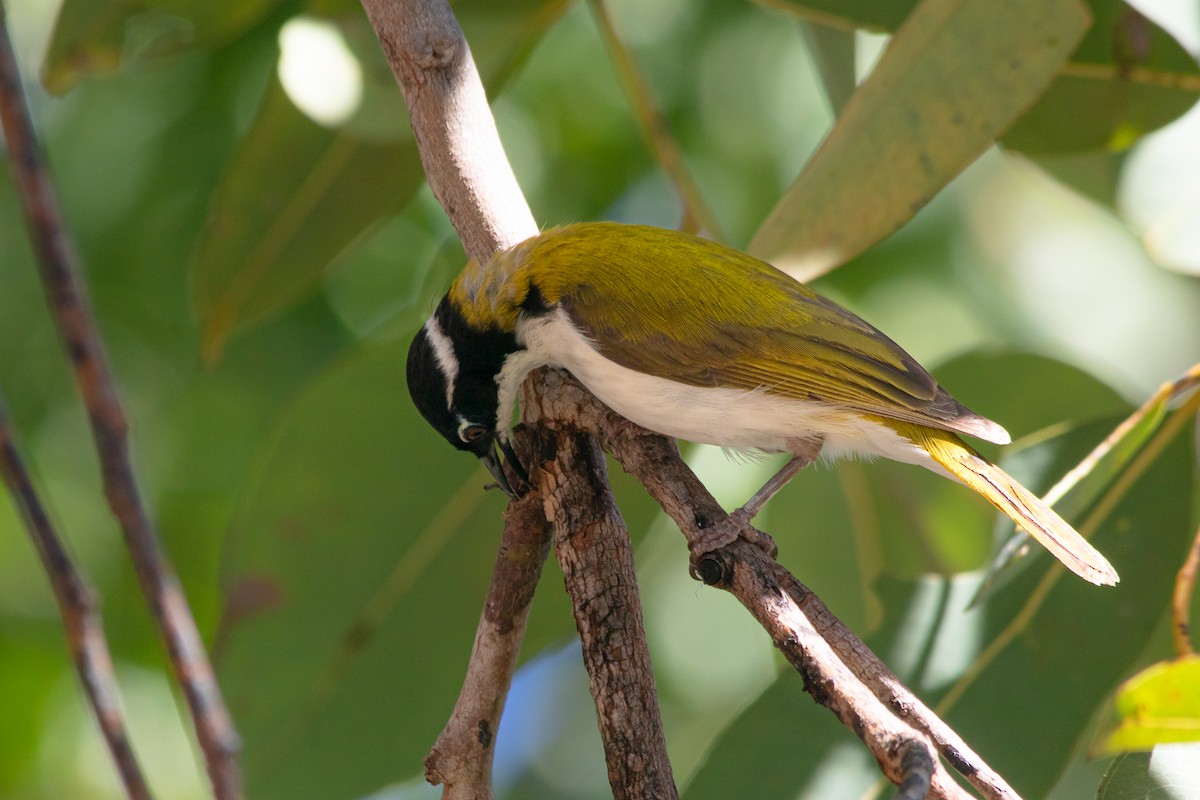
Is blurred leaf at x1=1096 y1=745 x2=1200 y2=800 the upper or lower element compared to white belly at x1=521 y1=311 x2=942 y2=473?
lower

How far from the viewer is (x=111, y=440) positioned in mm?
1539

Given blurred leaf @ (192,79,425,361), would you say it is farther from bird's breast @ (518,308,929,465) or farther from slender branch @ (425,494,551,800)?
slender branch @ (425,494,551,800)

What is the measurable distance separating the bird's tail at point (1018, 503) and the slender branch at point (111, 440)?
1.22 meters

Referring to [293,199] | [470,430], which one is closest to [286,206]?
[293,199]

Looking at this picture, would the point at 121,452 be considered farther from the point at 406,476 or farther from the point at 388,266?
the point at 388,266

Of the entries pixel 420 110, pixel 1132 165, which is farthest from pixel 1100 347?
pixel 420 110

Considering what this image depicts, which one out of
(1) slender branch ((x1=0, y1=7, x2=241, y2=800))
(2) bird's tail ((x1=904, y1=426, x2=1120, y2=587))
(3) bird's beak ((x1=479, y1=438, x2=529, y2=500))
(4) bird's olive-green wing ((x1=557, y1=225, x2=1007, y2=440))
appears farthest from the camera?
(4) bird's olive-green wing ((x1=557, y1=225, x2=1007, y2=440))

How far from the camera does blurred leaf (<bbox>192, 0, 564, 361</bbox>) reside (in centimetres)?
255

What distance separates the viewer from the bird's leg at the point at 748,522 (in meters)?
1.60

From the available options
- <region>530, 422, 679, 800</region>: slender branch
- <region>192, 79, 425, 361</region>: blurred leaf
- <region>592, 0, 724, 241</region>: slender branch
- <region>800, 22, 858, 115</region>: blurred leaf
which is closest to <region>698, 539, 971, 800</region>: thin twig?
<region>530, 422, 679, 800</region>: slender branch

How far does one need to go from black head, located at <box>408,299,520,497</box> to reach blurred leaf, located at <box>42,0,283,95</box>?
77 centimetres

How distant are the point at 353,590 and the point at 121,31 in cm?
124

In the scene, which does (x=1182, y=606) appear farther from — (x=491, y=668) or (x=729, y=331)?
(x=491, y=668)

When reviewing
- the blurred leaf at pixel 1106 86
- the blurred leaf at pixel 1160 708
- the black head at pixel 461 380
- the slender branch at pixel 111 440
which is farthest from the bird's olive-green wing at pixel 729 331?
the blurred leaf at pixel 1160 708
